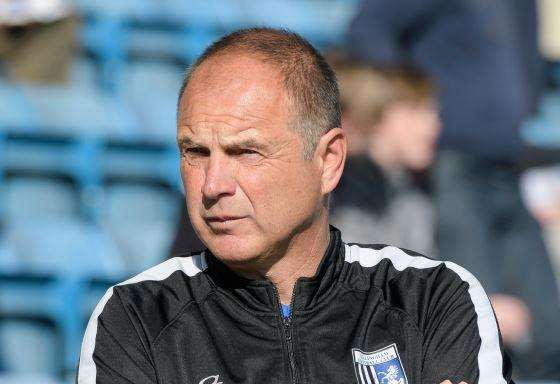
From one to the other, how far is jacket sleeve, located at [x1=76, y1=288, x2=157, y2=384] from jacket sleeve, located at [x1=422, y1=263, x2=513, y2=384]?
1.94 ft

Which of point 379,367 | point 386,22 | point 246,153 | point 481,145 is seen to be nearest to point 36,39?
point 386,22

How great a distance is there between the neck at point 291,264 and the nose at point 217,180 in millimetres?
211

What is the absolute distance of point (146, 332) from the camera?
2385 millimetres

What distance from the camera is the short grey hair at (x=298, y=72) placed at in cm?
241

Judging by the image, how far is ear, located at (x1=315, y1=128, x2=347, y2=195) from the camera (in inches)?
98.0

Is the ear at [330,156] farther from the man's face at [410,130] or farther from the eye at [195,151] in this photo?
the man's face at [410,130]

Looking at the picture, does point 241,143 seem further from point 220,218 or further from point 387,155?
point 387,155

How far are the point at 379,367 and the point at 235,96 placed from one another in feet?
2.09

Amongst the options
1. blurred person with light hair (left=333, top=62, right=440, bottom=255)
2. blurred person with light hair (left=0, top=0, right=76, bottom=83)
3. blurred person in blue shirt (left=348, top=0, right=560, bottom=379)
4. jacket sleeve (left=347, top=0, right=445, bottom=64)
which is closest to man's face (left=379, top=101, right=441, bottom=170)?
blurred person with light hair (left=333, top=62, right=440, bottom=255)

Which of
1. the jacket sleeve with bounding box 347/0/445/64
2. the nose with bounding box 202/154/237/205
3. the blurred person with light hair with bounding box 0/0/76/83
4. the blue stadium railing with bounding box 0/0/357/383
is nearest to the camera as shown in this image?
the nose with bounding box 202/154/237/205

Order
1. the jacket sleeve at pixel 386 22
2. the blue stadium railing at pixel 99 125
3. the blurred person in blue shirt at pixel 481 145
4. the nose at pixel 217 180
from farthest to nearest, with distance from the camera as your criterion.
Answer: the blue stadium railing at pixel 99 125, the jacket sleeve at pixel 386 22, the blurred person in blue shirt at pixel 481 145, the nose at pixel 217 180

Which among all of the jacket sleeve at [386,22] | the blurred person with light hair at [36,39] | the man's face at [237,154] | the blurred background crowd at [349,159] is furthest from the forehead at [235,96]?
the blurred person with light hair at [36,39]

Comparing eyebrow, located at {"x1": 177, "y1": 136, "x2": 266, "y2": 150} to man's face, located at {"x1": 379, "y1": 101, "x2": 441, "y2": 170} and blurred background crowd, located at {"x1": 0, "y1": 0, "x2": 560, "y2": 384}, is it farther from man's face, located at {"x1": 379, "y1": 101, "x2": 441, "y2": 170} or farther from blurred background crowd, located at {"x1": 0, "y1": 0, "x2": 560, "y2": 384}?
man's face, located at {"x1": 379, "y1": 101, "x2": 441, "y2": 170}

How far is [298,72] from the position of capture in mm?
2430
